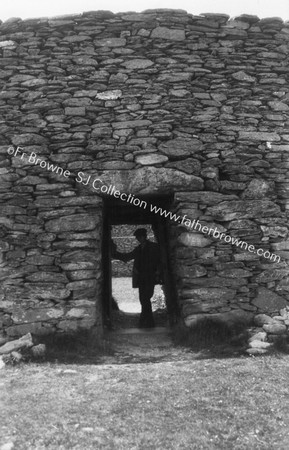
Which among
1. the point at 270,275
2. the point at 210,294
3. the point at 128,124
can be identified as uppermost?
the point at 128,124

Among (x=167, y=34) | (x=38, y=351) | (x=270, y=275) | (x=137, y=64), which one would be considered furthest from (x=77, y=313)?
(x=167, y=34)

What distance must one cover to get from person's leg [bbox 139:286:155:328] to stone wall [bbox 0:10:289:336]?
1762 millimetres

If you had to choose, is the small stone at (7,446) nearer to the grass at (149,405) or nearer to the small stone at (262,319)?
the grass at (149,405)

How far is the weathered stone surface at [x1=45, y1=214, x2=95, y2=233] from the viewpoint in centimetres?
564

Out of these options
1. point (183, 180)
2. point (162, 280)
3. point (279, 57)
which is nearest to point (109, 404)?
point (183, 180)

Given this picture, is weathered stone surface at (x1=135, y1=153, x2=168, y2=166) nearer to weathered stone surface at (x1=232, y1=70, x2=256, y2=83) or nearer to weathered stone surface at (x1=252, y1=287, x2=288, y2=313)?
weathered stone surface at (x1=232, y1=70, x2=256, y2=83)

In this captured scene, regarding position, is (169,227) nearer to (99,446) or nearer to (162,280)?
(162,280)

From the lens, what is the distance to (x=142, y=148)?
19.2 feet

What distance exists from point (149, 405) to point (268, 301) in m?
2.57

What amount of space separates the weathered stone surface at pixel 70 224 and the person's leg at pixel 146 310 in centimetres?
248

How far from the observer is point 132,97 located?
19.7 feet

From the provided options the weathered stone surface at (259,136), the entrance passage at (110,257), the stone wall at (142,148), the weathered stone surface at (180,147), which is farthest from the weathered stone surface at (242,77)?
the entrance passage at (110,257)

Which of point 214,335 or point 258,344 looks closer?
point 258,344

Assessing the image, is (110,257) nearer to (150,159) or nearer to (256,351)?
(150,159)
